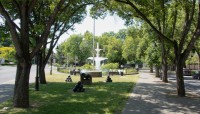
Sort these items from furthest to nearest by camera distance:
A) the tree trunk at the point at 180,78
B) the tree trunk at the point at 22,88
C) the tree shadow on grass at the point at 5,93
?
the tree trunk at the point at 180,78 < the tree shadow on grass at the point at 5,93 < the tree trunk at the point at 22,88

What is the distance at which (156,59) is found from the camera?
1469 inches

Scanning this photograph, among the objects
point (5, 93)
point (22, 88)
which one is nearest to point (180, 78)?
point (22, 88)

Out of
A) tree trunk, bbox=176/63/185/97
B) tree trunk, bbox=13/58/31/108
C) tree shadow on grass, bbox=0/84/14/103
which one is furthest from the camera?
tree trunk, bbox=176/63/185/97

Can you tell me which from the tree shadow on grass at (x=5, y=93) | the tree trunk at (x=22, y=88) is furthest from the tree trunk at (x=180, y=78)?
the tree shadow on grass at (x=5, y=93)

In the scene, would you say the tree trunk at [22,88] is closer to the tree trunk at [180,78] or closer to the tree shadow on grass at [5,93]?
the tree shadow on grass at [5,93]

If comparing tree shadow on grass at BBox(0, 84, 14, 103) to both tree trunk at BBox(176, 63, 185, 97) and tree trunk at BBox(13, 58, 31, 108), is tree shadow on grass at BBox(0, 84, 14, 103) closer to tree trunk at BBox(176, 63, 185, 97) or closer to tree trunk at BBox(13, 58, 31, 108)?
tree trunk at BBox(13, 58, 31, 108)

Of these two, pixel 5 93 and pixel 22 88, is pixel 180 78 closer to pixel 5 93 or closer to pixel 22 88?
pixel 22 88

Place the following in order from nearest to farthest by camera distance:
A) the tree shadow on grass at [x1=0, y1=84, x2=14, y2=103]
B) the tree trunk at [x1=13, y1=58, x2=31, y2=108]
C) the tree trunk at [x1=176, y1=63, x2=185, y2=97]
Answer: the tree trunk at [x1=13, y1=58, x2=31, y2=108], the tree shadow on grass at [x1=0, y1=84, x2=14, y2=103], the tree trunk at [x1=176, y1=63, x2=185, y2=97]

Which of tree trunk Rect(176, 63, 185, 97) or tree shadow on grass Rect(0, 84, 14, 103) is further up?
tree trunk Rect(176, 63, 185, 97)

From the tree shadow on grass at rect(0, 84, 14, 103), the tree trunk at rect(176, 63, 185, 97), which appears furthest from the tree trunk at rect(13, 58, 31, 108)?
the tree trunk at rect(176, 63, 185, 97)

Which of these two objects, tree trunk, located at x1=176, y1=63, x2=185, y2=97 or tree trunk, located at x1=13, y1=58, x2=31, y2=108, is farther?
tree trunk, located at x1=176, y1=63, x2=185, y2=97

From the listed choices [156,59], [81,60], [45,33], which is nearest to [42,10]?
[45,33]

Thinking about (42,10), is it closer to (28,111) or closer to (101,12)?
(101,12)

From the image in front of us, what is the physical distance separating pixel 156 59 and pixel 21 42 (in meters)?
26.3
